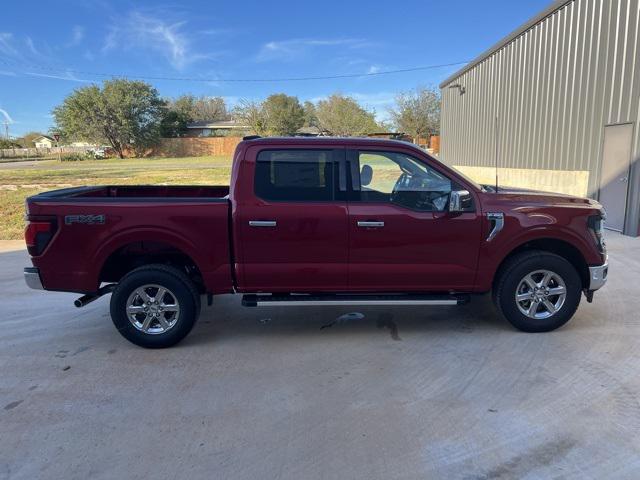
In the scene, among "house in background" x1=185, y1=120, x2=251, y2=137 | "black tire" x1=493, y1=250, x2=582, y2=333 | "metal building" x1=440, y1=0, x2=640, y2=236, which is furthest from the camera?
"house in background" x1=185, y1=120, x2=251, y2=137

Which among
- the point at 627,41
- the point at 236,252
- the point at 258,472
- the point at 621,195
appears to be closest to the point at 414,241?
the point at 236,252

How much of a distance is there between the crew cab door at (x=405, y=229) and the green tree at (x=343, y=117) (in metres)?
43.3

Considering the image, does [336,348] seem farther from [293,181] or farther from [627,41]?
[627,41]

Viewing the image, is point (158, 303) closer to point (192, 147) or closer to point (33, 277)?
point (33, 277)

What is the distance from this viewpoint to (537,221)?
462 cm

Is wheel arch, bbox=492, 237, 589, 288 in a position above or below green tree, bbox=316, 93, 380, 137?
below

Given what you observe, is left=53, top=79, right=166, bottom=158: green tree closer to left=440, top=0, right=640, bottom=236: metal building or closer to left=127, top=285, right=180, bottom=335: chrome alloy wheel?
left=440, top=0, right=640, bottom=236: metal building

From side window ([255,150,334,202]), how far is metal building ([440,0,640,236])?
5600 mm

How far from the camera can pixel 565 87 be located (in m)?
12.0

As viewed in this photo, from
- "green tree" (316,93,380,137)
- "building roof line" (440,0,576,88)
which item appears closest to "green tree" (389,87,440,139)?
"green tree" (316,93,380,137)

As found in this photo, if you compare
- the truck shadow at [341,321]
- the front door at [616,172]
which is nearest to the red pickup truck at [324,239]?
the truck shadow at [341,321]

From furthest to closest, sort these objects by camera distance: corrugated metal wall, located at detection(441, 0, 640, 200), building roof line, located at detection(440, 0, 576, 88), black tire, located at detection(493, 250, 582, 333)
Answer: building roof line, located at detection(440, 0, 576, 88), corrugated metal wall, located at detection(441, 0, 640, 200), black tire, located at detection(493, 250, 582, 333)

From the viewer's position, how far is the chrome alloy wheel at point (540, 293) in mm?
4746

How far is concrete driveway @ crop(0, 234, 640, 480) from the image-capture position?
2.95 metres
